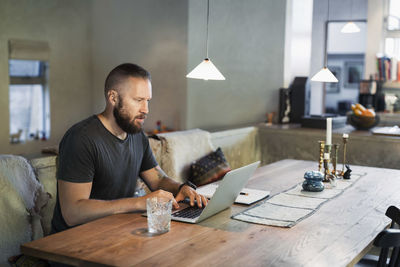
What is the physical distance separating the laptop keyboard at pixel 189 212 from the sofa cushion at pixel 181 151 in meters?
1.49

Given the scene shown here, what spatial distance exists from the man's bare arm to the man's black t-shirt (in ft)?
0.15

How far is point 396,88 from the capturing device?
22.9 feet

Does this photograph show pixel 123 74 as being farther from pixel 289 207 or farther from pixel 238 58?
pixel 238 58

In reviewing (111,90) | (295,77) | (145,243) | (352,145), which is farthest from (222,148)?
(145,243)

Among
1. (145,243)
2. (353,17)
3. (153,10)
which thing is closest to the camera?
(145,243)

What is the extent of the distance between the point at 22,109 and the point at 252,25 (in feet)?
10.6

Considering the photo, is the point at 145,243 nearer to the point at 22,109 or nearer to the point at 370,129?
the point at 370,129

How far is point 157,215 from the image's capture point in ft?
6.45

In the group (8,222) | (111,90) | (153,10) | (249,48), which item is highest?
(153,10)

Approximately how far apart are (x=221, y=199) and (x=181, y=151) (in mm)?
1758

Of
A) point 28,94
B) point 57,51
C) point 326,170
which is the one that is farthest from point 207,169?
point 57,51

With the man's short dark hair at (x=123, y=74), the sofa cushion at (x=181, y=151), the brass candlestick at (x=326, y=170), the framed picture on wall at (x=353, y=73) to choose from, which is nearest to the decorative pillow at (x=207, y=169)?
the sofa cushion at (x=181, y=151)

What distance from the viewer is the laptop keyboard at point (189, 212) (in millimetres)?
2205

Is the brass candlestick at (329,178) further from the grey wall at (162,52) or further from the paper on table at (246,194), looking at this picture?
the grey wall at (162,52)
